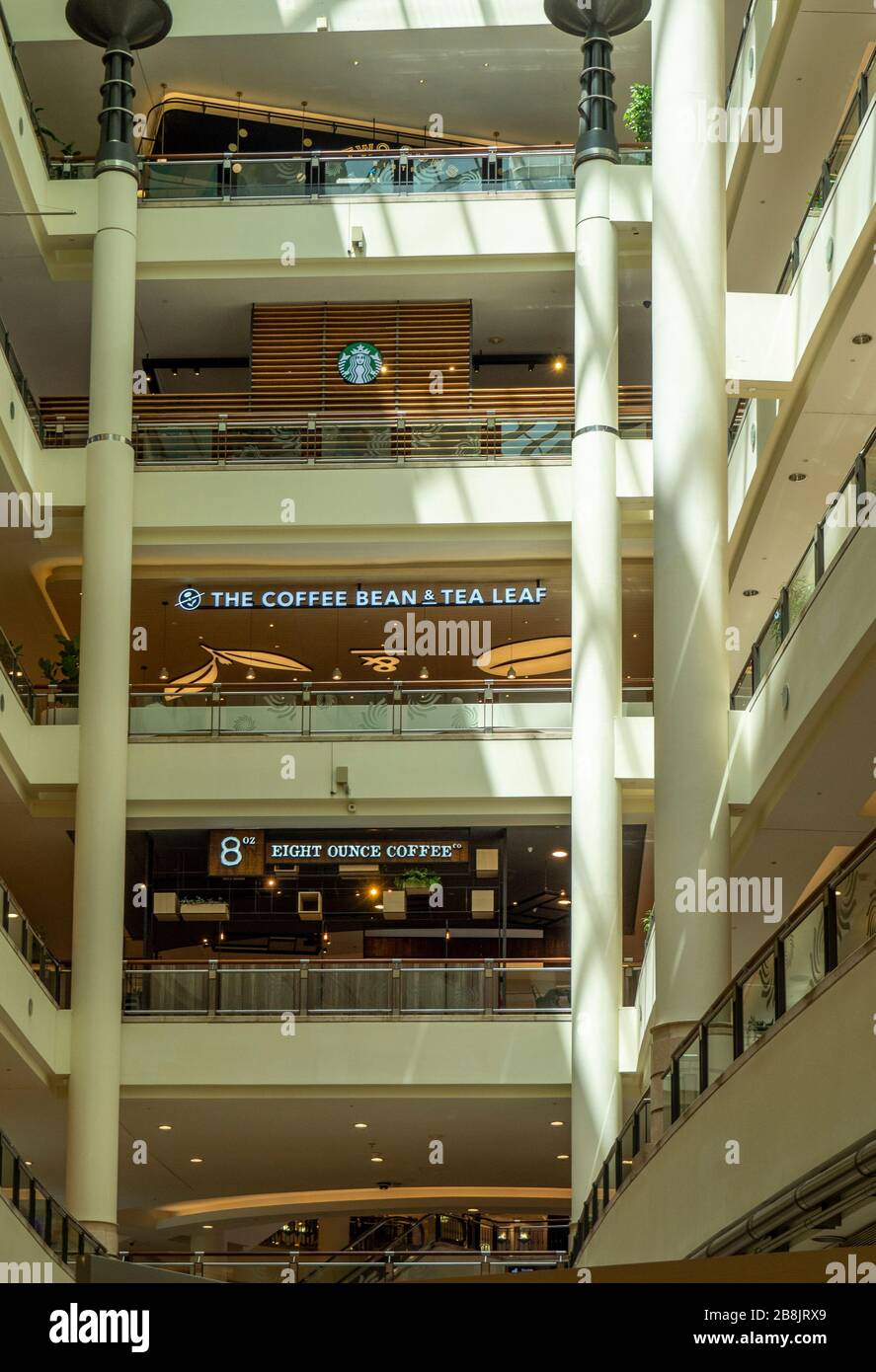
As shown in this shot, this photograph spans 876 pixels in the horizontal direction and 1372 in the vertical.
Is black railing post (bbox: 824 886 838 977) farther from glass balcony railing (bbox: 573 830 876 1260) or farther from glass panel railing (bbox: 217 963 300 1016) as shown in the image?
glass panel railing (bbox: 217 963 300 1016)

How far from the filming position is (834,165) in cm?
1798

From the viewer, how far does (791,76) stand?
19578 millimetres

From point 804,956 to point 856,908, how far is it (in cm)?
106

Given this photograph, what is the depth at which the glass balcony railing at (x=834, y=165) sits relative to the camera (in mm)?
16609

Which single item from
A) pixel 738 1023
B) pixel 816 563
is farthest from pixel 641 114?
pixel 738 1023

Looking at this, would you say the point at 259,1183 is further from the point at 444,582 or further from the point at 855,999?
the point at 855,999

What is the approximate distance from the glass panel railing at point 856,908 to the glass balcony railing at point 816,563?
3921 mm

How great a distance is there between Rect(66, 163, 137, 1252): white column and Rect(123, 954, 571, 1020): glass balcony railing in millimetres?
745

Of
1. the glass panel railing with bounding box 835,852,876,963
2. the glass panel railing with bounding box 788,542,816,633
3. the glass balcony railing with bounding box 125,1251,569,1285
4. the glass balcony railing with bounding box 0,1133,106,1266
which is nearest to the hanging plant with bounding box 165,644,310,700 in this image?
the glass balcony railing with bounding box 125,1251,569,1285

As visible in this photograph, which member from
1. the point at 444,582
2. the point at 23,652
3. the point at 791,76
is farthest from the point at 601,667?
the point at 23,652

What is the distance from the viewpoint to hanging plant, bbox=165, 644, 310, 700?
1062 inches

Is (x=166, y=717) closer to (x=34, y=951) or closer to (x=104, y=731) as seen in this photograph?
(x=104, y=731)

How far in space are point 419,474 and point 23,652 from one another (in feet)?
26.3

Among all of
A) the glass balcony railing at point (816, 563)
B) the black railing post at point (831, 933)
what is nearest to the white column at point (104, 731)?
the glass balcony railing at point (816, 563)
